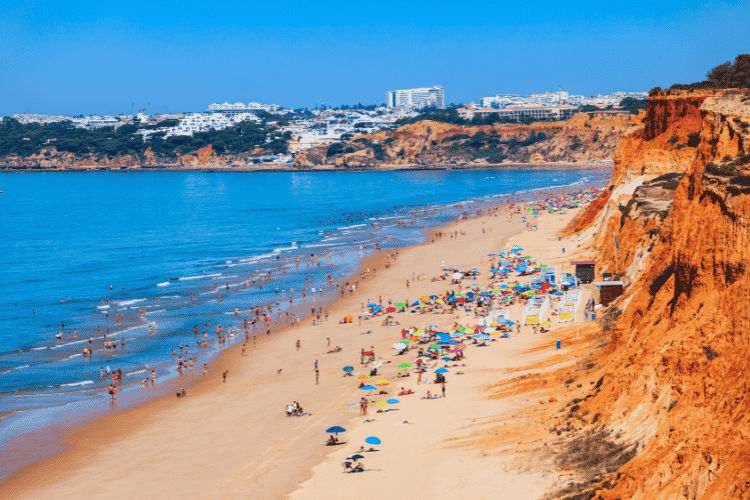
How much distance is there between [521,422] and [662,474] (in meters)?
7.22

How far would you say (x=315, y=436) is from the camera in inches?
928

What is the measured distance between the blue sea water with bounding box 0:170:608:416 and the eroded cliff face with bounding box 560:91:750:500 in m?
22.7

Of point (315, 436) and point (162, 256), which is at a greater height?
point (162, 256)

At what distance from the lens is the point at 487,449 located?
19.0 meters

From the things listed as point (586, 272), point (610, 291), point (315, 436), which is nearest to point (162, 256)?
point (586, 272)

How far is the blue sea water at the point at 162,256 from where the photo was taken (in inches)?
1420

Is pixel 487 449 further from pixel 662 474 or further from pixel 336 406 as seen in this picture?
pixel 336 406

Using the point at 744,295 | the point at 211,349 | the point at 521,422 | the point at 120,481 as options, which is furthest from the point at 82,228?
the point at 744,295

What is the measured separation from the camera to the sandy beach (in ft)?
61.0

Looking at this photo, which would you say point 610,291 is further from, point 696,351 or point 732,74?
point 732,74

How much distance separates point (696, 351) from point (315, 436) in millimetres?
12887

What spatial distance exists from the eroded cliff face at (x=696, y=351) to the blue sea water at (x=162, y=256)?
22.7 m

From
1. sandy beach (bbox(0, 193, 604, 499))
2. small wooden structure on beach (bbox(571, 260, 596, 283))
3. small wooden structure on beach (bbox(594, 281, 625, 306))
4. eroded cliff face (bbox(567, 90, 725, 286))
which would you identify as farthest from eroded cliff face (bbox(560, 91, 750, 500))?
small wooden structure on beach (bbox(571, 260, 596, 283))

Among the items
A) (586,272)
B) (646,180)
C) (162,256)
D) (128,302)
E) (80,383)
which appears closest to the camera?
(80,383)
